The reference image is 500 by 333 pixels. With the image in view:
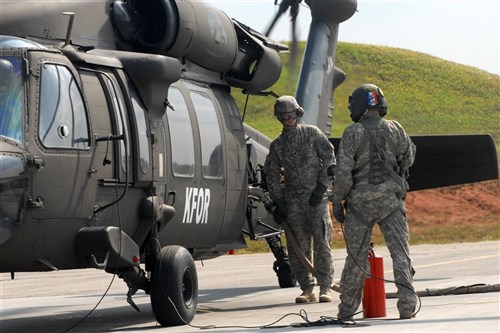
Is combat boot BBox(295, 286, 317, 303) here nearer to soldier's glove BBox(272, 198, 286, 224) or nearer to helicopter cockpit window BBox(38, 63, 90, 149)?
soldier's glove BBox(272, 198, 286, 224)

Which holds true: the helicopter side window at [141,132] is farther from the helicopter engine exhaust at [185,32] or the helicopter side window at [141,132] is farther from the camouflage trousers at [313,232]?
the camouflage trousers at [313,232]

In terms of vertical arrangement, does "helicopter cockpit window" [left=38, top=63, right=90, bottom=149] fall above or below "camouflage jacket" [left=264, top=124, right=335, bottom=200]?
above

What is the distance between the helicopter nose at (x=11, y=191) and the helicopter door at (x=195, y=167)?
2.50m

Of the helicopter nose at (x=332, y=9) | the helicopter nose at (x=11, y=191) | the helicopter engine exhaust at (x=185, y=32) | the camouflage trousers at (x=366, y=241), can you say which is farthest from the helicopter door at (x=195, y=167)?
the helicopter nose at (x=332, y=9)

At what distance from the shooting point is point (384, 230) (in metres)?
10.4

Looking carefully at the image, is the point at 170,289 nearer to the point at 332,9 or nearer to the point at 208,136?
the point at 208,136

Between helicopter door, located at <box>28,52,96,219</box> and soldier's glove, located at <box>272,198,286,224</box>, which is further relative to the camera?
soldier's glove, located at <box>272,198,286,224</box>

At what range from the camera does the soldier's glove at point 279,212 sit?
13.1 meters

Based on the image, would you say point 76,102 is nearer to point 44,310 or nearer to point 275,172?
point 275,172

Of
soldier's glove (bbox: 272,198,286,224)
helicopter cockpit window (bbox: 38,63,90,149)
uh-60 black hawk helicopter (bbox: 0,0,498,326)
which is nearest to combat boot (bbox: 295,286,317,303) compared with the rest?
soldier's glove (bbox: 272,198,286,224)

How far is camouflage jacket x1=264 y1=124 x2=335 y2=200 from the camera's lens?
1312cm

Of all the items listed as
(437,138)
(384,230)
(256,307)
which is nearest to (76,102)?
(384,230)

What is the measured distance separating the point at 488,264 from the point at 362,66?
65743 millimetres

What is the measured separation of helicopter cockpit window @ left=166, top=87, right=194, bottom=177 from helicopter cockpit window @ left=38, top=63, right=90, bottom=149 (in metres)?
1.74
